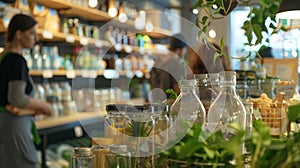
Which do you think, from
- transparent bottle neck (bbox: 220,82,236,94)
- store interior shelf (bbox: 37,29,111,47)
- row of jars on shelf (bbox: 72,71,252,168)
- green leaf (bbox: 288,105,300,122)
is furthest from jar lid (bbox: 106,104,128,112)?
store interior shelf (bbox: 37,29,111,47)

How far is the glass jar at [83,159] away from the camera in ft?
3.47

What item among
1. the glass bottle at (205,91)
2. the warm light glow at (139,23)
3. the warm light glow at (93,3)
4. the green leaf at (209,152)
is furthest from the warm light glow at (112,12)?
the green leaf at (209,152)

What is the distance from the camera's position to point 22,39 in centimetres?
310

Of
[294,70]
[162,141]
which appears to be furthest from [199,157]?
[294,70]

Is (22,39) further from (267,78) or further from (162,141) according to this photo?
(162,141)

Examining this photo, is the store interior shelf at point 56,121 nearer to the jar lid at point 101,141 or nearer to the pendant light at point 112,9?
the pendant light at point 112,9

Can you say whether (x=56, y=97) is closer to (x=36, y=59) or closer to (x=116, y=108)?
(x=36, y=59)

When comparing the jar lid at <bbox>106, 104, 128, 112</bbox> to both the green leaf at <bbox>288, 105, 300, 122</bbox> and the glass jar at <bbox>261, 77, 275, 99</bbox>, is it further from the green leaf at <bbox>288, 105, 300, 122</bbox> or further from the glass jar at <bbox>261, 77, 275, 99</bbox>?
the glass jar at <bbox>261, 77, 275, 99</bbox>

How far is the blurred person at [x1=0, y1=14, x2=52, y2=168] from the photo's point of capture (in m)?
2.97

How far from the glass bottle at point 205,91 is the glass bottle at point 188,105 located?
7.0 inches

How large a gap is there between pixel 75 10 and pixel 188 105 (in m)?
3.46

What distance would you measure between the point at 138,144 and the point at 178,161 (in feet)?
0.64

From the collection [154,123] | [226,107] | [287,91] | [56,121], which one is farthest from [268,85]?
[56,121]

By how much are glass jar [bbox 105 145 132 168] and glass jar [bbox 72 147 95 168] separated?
0.05 metres
